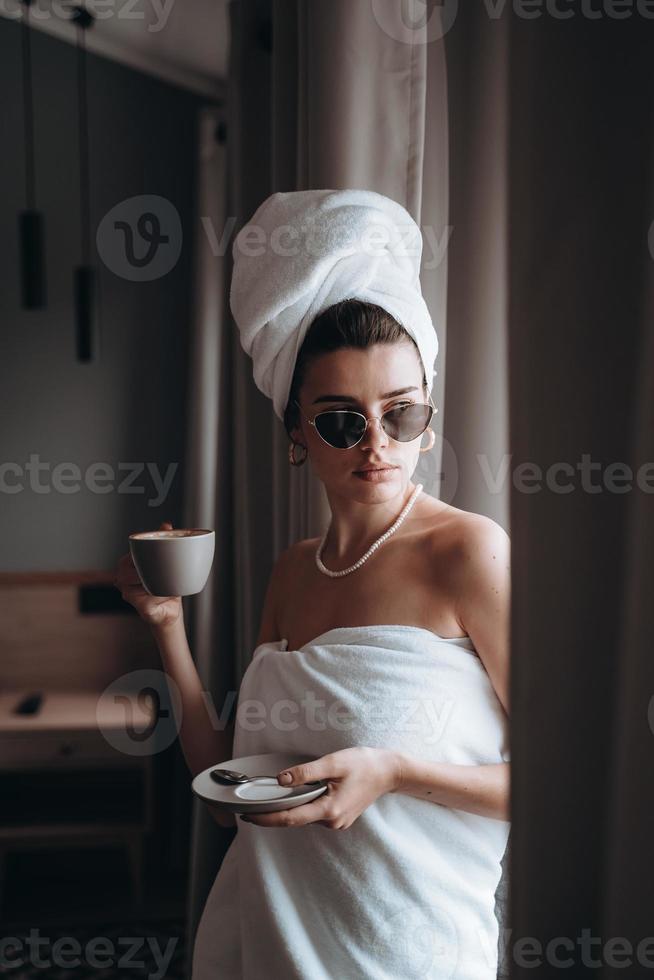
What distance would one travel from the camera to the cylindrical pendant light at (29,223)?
261 cm

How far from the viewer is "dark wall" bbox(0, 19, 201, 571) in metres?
3.32

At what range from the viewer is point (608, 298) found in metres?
0.45

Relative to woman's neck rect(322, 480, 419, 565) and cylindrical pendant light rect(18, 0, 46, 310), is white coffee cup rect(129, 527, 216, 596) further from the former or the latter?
cylindrical pendant light rect(18, 0, 46, 310)

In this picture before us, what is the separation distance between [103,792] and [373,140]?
105 inches

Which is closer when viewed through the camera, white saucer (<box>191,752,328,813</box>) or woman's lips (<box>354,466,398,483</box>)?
white saucer (<box>191,752,328,813</box>)

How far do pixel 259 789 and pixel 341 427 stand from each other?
1.28 feet

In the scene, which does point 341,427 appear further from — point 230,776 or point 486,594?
point 230,776

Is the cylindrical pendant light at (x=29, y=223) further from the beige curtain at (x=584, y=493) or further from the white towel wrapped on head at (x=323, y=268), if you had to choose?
the beige curtain at (x=584, y=493)

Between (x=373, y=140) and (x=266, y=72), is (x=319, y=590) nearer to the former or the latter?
(x=373, y=140)

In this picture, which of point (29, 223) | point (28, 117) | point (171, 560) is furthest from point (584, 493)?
point (28, 117)

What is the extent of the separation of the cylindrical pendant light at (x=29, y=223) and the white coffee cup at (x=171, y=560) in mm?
1773

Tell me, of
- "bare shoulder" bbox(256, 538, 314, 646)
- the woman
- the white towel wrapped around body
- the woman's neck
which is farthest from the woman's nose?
"bare shoulder" bbox(256, 538, 314, 646)

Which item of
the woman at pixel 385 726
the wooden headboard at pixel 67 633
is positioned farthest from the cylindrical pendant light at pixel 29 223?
the woman at pixel 385 726

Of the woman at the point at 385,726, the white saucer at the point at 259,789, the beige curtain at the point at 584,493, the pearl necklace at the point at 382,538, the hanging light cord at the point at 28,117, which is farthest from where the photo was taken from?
the hanging light cord at the point at 28,117
